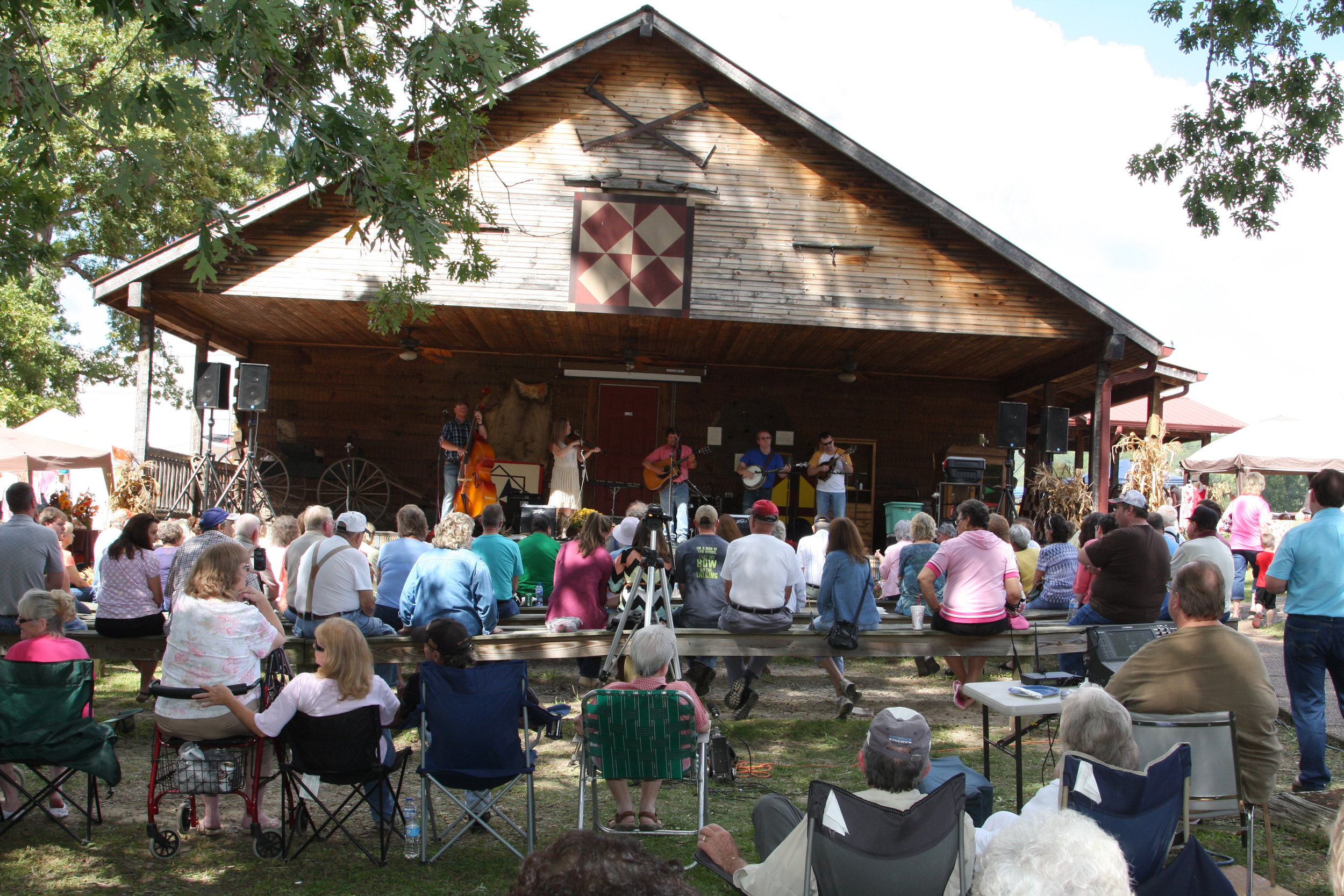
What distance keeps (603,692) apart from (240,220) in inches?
318

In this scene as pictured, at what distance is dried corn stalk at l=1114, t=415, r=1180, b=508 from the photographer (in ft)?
38.5

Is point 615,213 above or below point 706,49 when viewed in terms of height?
below

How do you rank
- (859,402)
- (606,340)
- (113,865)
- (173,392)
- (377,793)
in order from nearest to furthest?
(113,865) < (377,793) < (606,340) < (859,402) < (173,392)

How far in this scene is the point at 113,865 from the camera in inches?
157

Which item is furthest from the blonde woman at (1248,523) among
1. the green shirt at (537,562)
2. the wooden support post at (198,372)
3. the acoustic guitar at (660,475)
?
the wooden support post at (198,372)

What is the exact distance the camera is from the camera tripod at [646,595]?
5867 mm

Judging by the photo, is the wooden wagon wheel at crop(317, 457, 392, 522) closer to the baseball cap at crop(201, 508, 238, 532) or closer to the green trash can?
the green trash can

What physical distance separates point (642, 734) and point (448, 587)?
219 centimetres

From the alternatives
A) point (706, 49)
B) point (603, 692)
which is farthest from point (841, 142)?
point (603, 692)

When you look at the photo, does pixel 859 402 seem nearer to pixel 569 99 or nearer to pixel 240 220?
pixel 569 99

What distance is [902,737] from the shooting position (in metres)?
2.88

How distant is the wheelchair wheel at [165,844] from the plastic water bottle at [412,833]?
2.88ft

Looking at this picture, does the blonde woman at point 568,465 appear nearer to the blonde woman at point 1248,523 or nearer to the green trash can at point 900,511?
the green trash can at point 900,511

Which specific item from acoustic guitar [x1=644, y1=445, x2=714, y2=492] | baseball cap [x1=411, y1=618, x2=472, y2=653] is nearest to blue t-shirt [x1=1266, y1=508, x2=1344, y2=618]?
baseball cap [x1=411, y1=618, x2=472, y2=653]
